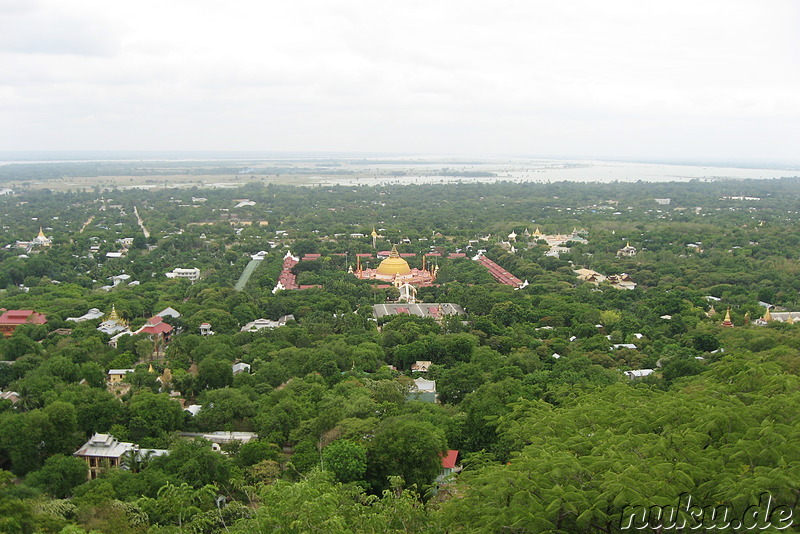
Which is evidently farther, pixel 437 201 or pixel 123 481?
pixel 437 201

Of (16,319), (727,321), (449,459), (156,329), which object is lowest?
(449,459)

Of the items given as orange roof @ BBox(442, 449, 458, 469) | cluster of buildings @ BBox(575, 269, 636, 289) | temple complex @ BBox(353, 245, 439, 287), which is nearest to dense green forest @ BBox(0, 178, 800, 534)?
orange roof @ BBox(442, 449, 458, 469)

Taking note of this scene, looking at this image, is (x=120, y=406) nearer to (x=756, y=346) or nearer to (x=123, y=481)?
(x=123, y=481)

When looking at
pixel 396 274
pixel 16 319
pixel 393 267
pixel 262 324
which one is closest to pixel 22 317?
pixel 16 319

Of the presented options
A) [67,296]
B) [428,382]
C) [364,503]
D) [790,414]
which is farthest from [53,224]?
[790,414]

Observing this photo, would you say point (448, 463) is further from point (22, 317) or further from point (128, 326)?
point (22, 317)

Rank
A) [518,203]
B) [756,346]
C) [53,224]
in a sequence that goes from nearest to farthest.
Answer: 1. [756,346]
2. [53,224]
3. [518,203]
